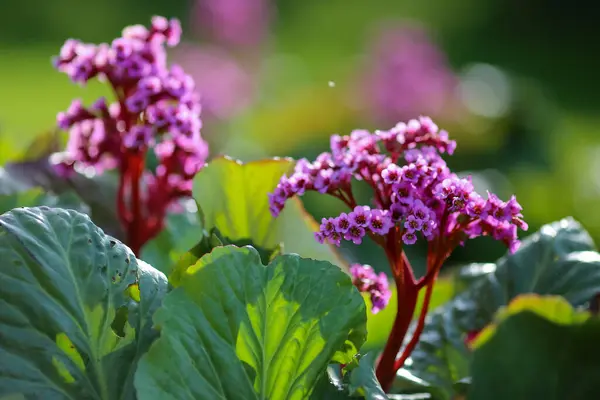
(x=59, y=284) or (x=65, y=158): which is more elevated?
(x=65, y=158)

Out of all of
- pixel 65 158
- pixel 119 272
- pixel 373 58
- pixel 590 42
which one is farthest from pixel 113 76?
→ pixel 590 42

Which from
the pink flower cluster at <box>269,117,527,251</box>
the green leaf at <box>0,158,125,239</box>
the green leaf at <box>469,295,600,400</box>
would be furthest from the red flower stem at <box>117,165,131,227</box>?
the green leaf at <box>469,295,600,400</box>

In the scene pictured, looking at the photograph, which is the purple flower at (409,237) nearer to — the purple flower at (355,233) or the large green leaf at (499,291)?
the purple flower at (355,233)

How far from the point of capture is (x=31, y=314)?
2.76ft

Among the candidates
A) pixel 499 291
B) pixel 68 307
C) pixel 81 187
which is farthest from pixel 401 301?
pixel 81 187

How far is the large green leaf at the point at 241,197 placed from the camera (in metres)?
1.07

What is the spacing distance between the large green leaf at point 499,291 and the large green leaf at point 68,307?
34 cm

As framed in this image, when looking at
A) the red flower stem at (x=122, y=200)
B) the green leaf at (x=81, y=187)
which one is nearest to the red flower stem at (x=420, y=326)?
the red flower stem at (x=122, y=200)

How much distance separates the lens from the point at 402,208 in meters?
0.90

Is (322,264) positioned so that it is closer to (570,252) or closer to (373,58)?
(570,252)

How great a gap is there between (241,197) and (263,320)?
25cm

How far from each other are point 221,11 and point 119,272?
4853 mm

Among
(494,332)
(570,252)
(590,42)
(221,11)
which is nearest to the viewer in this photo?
(494,332)

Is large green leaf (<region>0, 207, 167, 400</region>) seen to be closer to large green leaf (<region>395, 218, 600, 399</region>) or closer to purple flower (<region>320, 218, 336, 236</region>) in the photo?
purple flower (<region>320, 218, 336, 236</region>)
